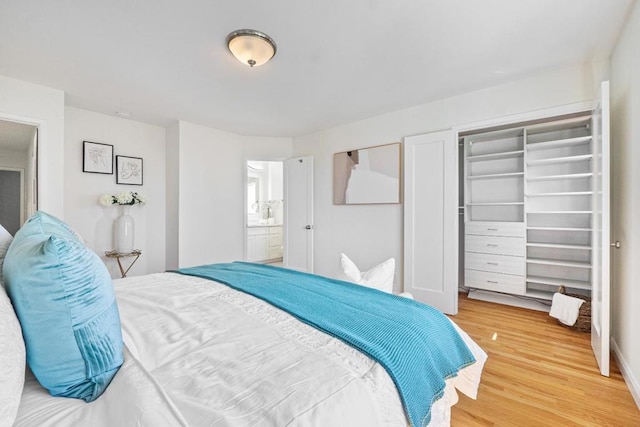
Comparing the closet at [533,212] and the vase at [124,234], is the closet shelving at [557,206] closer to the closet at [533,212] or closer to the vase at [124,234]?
the closet at [533,212]

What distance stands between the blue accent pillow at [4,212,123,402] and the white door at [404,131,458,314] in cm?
322

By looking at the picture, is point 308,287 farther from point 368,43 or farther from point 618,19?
point 618,19

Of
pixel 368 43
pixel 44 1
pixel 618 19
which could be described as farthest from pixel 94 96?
pixel 618 19

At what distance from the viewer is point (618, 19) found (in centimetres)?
195

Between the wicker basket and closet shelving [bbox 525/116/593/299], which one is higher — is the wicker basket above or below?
below

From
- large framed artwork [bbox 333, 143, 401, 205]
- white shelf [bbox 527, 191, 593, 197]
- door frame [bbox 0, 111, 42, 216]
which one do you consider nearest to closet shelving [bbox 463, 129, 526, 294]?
white shelf [bbox 527, 191, 593, 197]

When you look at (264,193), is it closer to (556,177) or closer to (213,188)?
(213,188)

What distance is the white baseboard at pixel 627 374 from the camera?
173 centimetres

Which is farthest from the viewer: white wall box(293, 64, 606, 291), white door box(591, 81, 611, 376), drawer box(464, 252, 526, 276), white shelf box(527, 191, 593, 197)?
drawer box(464, 252, 526, 276)

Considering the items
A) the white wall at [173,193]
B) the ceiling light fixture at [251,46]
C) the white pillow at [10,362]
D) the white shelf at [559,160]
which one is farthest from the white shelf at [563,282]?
the white wall at [173,193]

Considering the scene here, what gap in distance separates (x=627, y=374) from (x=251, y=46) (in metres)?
3.48

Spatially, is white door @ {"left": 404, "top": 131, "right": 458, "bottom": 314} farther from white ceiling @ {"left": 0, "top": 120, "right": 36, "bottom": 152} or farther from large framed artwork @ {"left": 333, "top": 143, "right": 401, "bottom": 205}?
white ceiling @ {"left": 0, "top": 120, "right": 36, "bottom": 152}

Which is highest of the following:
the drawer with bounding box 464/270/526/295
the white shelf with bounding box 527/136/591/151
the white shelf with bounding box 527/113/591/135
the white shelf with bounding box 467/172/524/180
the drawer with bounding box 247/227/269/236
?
the white shelf with bounding box 527/113/591/135

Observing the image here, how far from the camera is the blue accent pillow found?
70cm
